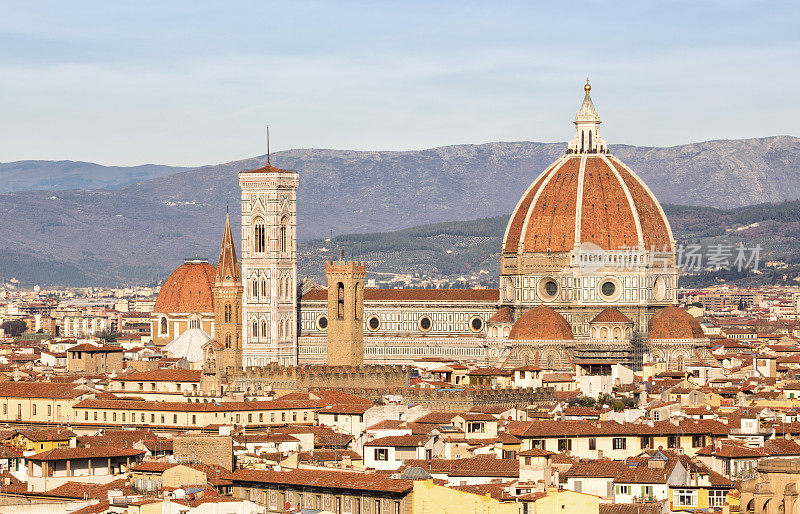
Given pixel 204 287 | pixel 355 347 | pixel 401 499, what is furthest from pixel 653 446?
pixel 204 287

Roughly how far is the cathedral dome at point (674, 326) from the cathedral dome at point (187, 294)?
4763 centimetres

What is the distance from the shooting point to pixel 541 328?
117 m

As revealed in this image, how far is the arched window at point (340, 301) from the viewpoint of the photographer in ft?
416

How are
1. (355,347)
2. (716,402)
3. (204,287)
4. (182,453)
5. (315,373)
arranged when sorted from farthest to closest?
(204,287)
(355,347)
(315,373)
(716,402)
(182,453)

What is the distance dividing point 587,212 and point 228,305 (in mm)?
21904

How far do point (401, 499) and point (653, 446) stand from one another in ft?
58.0

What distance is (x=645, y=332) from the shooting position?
122 meters

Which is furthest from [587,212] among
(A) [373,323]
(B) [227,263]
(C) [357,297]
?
(B) [227,263]

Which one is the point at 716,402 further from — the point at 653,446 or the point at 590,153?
the point at 590,153

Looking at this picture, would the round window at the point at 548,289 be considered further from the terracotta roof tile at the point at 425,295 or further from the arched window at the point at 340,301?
the arched window at the point at 340,301

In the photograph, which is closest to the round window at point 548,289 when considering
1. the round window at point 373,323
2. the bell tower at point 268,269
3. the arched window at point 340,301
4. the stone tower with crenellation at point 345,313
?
the stone tower with crenellation at point 345,313

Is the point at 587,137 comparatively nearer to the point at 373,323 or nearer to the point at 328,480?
the point at 373,323

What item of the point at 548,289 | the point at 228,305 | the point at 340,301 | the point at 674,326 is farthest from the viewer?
the point at 340,301

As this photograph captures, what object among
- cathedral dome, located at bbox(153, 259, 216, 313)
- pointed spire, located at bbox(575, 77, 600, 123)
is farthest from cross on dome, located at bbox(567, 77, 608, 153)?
cathedral dome, located at bbox(153, 259, 216, 313)
